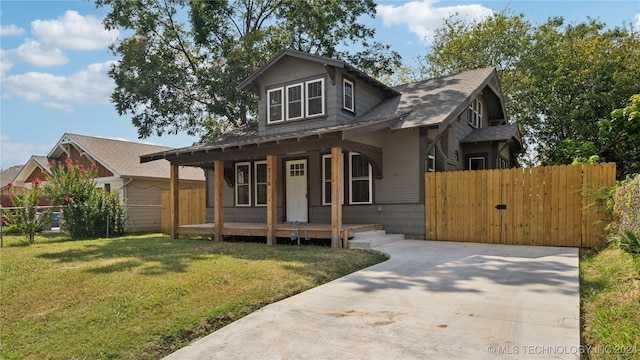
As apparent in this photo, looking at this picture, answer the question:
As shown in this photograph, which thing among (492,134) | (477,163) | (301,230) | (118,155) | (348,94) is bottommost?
(301,230)

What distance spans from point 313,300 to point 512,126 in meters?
11.9

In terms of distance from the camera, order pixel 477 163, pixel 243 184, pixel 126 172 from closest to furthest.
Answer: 1. pixel 243 184
2. pixel 477 163
3. pixel 126 172

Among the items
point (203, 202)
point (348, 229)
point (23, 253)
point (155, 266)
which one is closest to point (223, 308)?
point (155, 266)

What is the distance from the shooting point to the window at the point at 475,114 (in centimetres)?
1457

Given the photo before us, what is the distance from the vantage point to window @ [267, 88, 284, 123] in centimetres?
1288

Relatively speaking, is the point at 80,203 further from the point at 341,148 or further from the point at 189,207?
the point at 341,148

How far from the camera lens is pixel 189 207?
16250mm

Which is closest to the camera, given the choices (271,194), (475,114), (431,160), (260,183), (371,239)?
(371,239)

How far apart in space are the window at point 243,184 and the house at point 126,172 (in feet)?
16.6

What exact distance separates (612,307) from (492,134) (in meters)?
10.4

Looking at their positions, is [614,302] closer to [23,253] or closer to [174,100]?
[23,253]

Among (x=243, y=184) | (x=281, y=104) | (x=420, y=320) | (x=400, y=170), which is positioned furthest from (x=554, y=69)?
(x=420, y=320)

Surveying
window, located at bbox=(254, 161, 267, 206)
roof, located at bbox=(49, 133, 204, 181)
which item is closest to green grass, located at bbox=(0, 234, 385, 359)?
window, located at bbox=(254, 161, 267, 206)

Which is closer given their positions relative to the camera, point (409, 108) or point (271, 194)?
point (271, 194)
